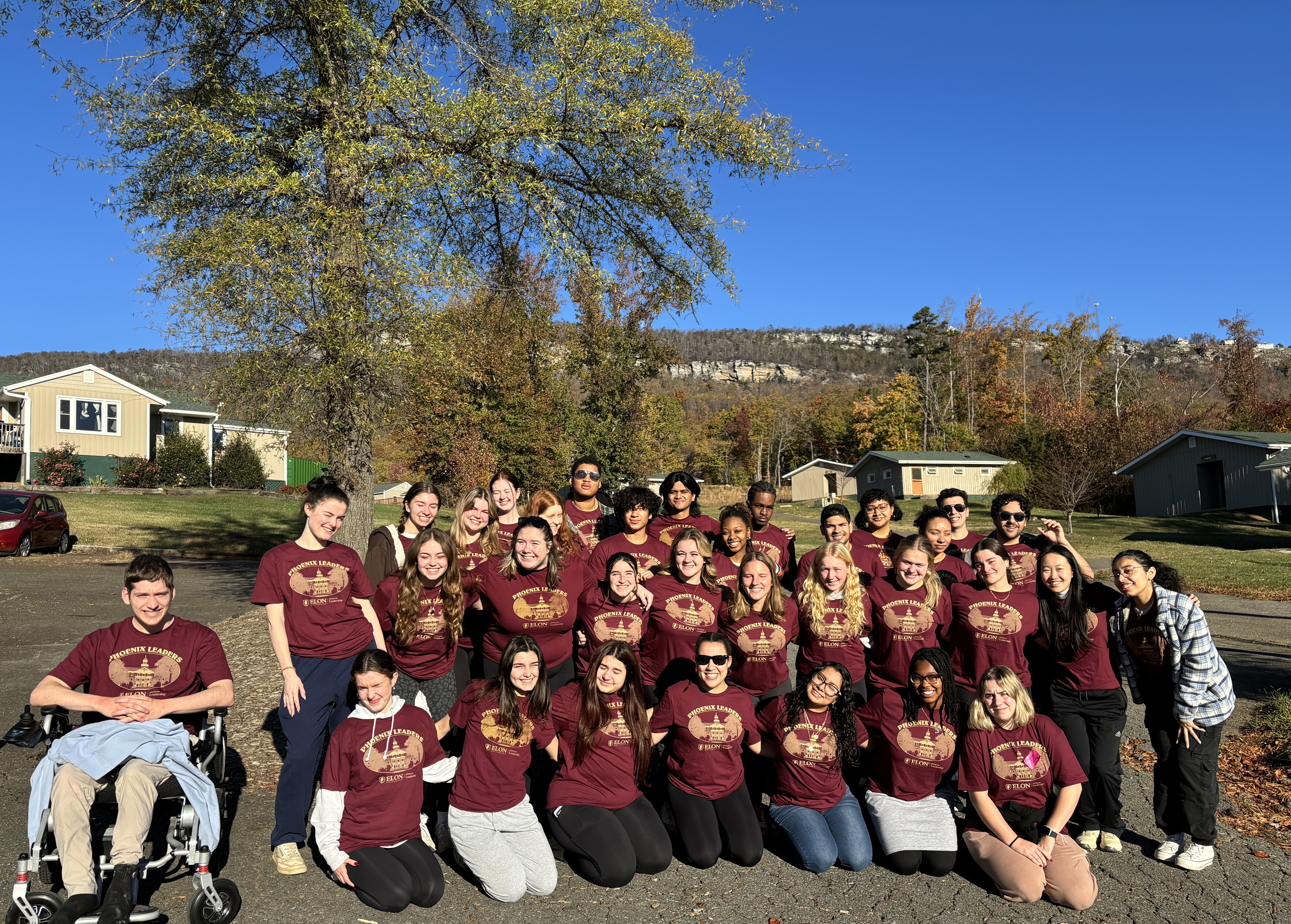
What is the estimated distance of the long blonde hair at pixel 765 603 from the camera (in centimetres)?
526

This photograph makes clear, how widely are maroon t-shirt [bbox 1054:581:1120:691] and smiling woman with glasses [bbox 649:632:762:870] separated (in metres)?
1.86

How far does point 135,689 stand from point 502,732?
1.86 metres

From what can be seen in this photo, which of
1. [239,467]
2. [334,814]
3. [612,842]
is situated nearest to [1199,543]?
[612,842]

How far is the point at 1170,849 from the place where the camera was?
15.3 feet

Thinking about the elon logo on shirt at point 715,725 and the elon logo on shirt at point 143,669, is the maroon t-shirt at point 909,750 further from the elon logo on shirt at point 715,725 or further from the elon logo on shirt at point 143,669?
the elon logo on shirt at point 143,669

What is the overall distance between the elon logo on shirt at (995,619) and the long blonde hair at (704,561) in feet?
4.10

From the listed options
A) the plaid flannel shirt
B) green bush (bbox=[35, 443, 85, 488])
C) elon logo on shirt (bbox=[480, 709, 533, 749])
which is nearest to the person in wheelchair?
elon logo on shirt (bbox=[480, 709, 533, 749])

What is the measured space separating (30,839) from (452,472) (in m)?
25.9

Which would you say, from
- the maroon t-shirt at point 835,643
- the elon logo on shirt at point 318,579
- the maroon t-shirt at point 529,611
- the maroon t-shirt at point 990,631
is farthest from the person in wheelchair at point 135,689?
the maroon t-shirt at point 990,631

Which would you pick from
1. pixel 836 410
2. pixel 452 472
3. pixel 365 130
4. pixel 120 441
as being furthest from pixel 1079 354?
pixel 365 130

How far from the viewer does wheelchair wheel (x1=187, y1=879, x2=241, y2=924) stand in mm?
3695

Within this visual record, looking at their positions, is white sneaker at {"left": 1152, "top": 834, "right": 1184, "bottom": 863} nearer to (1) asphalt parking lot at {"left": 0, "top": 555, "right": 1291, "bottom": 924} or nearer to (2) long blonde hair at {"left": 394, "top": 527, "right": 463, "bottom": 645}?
(1) asphalt parking lot at {"left": 0, "top": 555, "right": 1291, "bottom": 924}

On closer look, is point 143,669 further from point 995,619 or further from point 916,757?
point 995,619

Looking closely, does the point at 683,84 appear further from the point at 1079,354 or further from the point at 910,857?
the point at 1079,354
